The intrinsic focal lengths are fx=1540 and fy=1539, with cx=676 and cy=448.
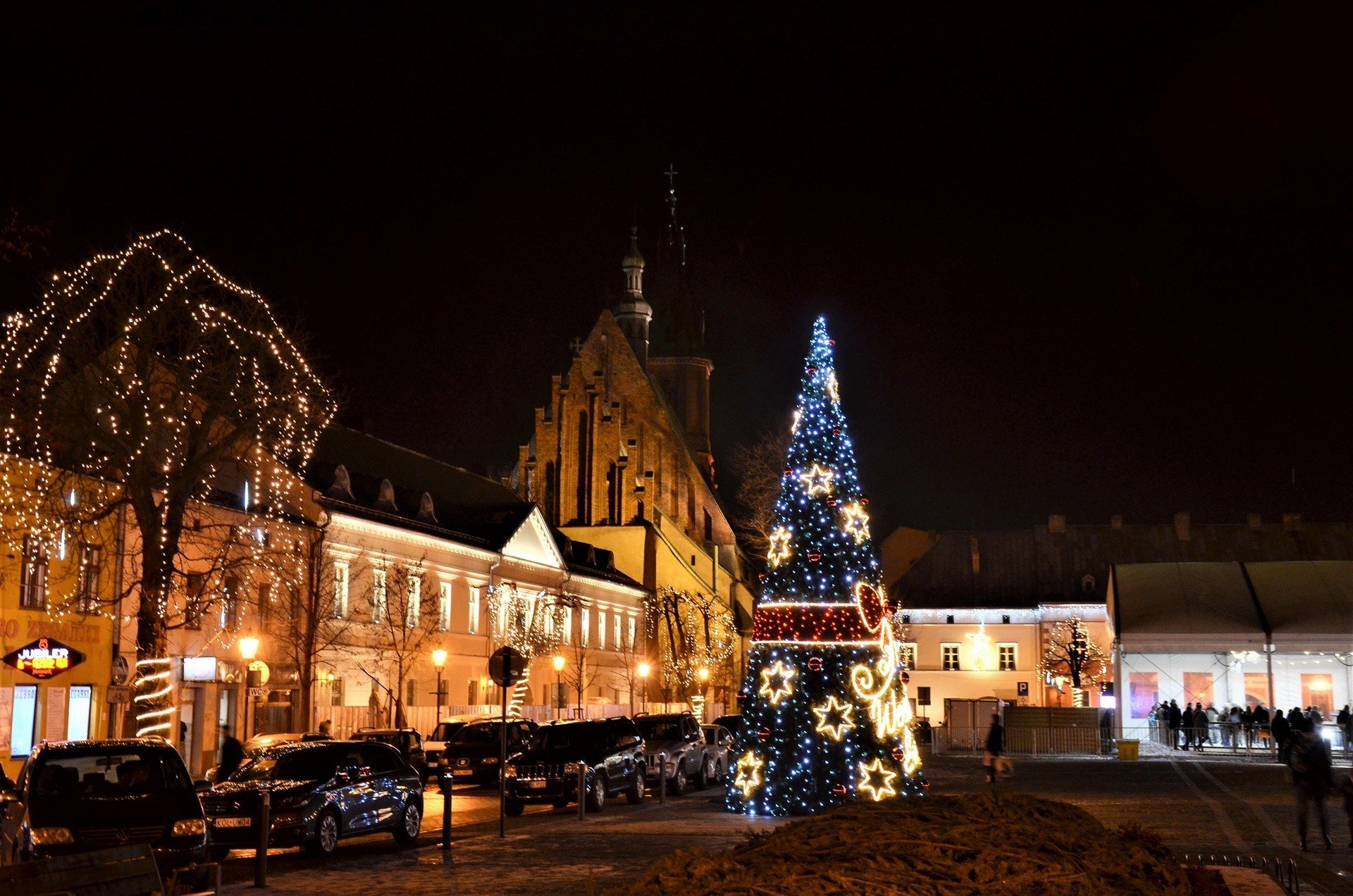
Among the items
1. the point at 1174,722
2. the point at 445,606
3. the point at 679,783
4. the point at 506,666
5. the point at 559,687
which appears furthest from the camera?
the point at 559,687

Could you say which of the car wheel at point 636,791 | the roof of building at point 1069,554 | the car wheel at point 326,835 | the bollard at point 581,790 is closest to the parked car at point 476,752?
the car wheel at point 636,791

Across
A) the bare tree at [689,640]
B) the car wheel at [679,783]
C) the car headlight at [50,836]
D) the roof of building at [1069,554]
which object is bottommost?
the car wheel at [679,783]

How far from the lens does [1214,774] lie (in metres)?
35.9

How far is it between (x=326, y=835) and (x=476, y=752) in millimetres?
A: 15334

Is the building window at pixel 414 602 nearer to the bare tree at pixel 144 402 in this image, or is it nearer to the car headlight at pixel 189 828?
the bare tree at pixel 144 402

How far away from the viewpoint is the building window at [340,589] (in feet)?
143

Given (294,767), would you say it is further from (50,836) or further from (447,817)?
(50,836)

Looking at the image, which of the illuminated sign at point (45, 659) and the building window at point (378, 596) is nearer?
the illuminated sign at point (45, 659)

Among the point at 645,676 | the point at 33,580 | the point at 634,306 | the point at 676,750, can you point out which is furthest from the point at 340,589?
the point at 634,306

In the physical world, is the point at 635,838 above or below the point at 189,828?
below

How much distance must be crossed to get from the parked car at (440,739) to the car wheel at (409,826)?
45.1 ft

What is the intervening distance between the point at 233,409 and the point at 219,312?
172 cm

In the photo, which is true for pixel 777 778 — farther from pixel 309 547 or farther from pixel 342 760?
pixel 309 547

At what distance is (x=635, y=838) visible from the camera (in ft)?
64.8
